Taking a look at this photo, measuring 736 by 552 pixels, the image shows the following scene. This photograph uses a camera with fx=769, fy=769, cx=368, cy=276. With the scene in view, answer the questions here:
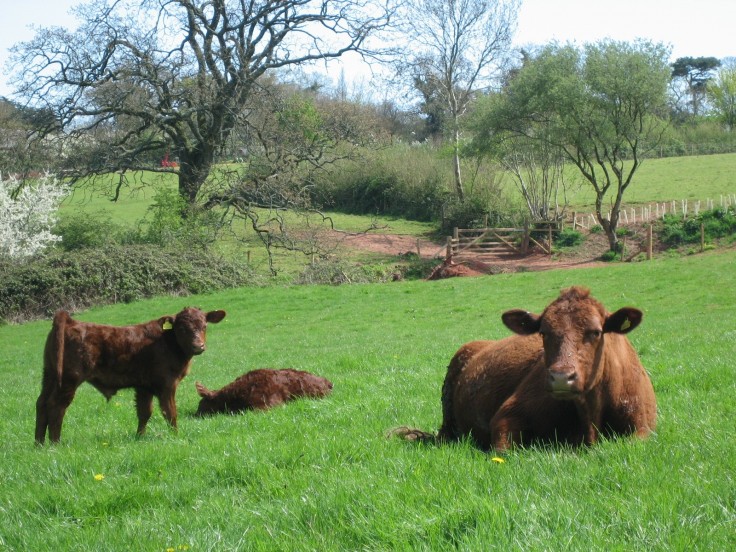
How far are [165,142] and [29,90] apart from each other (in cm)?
765

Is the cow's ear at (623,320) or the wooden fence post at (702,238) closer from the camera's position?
the cow's ear at (623,320)

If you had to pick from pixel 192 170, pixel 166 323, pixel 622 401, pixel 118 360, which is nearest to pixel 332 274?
pixel 192 170

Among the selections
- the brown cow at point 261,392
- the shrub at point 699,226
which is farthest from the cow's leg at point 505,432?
the shrub at point 699,226

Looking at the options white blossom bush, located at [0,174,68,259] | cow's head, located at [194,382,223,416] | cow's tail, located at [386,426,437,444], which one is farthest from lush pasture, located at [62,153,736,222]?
cow's tail, located at [386,426,437,444]

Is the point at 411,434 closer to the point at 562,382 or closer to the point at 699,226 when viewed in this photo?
the point at 562,382

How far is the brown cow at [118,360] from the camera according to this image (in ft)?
31.5

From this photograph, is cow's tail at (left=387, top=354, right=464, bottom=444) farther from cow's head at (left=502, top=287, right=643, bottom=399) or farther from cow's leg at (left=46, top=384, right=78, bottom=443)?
cow's leg at (left=46, top=384, right=78, bottom=443)

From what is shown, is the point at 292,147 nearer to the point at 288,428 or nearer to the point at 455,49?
the point at 455,49

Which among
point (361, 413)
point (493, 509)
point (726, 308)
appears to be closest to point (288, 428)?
point (361, 413)

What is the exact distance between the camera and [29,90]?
128 ft

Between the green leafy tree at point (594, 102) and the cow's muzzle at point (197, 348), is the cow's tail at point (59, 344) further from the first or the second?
the green leafy tree at point (594, 102)

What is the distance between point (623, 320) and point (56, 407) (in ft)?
22.8

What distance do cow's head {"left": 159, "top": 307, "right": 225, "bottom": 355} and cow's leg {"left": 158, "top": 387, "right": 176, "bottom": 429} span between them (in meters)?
0.60

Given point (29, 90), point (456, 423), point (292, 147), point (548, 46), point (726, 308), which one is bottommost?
point (726, 308)
